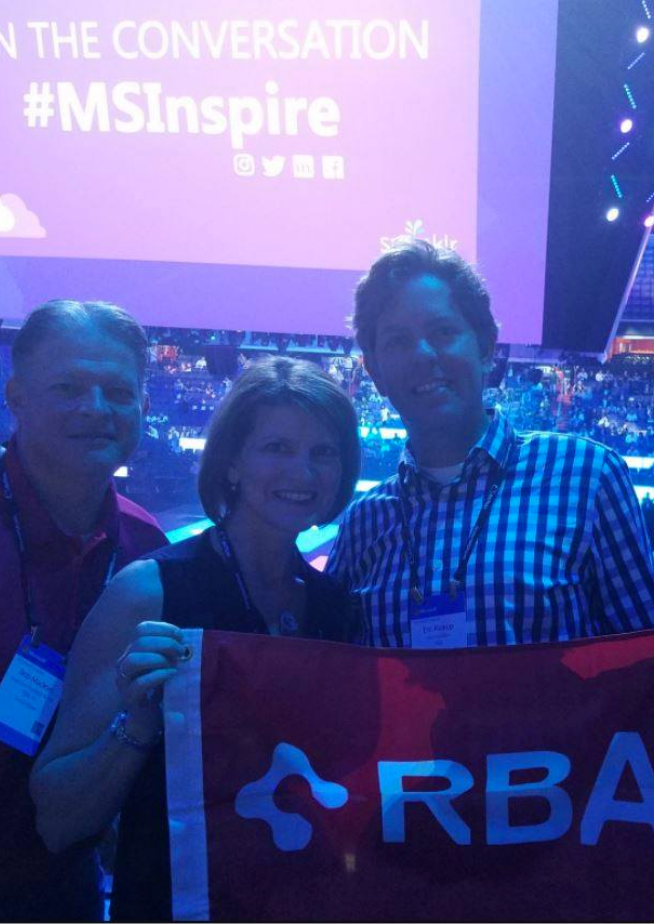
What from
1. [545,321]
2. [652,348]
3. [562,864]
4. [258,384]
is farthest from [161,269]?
[562,864]

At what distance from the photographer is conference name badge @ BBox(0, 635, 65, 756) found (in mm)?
1682

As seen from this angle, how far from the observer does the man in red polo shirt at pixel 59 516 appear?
1745mm

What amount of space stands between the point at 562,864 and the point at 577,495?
0.83 m

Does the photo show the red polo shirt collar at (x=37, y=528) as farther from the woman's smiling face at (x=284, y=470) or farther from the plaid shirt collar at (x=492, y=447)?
the plaid shirt collar at (x=492, y=447)

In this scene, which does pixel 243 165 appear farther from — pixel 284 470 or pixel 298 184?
pixel 284 470

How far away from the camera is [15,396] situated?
2053 mm

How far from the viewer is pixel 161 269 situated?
12.7 feet

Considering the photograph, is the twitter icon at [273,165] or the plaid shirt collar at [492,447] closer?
the plaid shirt collar at [492,447]

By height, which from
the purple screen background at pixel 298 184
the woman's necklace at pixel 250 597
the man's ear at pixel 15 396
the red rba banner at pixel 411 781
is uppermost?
the purple screen background at pixel 298 184

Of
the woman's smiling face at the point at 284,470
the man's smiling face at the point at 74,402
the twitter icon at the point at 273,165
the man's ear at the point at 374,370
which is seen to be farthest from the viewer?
the twitter icon at the point at 273,165

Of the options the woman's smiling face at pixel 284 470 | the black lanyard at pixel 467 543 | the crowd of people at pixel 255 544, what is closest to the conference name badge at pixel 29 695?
the crowd of people at pixel 255 544

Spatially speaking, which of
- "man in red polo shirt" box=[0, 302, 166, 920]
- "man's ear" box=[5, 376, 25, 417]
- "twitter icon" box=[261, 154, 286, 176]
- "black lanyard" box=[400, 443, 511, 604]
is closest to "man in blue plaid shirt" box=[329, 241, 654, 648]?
"black lanyard" box=[400, 443, 511, 604]

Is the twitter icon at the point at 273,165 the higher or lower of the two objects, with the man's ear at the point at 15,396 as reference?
higher

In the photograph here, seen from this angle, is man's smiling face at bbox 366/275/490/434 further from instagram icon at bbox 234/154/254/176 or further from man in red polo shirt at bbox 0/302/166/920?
instagram icon at bbox 234/154/254/176
